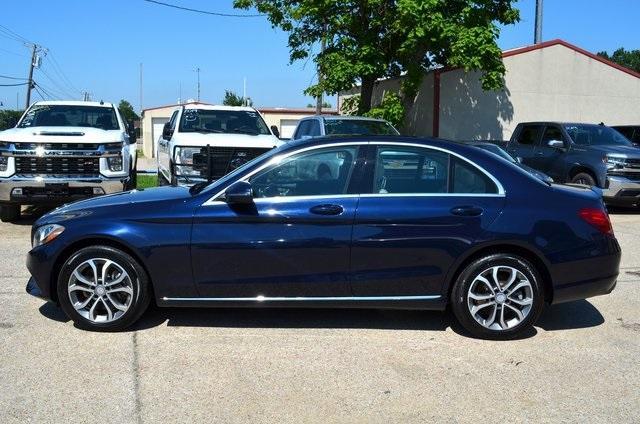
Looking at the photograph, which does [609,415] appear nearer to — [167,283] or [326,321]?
[326,321]

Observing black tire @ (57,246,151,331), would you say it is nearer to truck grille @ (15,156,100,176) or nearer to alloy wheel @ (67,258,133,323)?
alloy wheel @ (67,258,133,323)

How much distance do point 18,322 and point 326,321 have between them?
8.40 feet

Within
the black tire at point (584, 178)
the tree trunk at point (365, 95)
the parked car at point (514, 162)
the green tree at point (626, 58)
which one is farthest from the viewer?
the green tree at point (626, 58)

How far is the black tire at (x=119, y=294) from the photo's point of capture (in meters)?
4.85

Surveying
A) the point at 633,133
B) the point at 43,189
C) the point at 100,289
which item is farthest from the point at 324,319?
the point at 633,133

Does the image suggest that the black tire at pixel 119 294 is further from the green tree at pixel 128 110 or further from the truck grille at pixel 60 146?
the green tree at pixel 128 110

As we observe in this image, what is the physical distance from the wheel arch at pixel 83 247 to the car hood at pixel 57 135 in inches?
192

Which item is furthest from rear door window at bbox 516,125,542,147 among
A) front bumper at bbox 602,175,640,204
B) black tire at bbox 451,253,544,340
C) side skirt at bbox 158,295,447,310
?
side skirt at bbox 158,295,447,310

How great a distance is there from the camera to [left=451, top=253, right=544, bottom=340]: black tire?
4.86 metres

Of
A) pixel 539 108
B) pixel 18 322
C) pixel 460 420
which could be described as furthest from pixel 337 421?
pixel 539 108

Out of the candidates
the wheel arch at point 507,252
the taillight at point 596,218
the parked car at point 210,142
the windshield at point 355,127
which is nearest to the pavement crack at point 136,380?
the wheel arch at point 507,252

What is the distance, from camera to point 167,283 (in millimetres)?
4855

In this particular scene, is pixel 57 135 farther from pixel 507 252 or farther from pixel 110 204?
pixel 507 252

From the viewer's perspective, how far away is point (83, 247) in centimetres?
492
